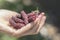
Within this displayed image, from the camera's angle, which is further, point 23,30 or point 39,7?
point 39,7

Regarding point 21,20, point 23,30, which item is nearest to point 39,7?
point 21,20

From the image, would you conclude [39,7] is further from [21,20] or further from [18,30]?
[18,30]

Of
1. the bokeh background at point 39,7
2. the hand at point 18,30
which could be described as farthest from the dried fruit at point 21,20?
the bokeh background at point 39,7

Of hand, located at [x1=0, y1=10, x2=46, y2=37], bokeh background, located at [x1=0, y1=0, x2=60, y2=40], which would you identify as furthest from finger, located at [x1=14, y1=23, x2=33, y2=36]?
bokeh background, located at [x1=0, y1=0, x2=60, y2=40]

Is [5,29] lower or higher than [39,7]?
higher

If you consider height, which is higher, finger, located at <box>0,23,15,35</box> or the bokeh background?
finger, located at <box>0,23,15,35</box>

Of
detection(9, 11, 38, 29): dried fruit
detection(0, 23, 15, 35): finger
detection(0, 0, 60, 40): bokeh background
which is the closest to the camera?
detection(0, 23, 15, 35): finger

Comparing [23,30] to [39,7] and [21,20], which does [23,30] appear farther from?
[39,7]

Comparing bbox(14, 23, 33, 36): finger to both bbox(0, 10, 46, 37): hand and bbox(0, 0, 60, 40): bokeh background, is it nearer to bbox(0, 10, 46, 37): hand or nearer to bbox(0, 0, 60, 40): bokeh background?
bbox(0, 10, 46, 37): hand

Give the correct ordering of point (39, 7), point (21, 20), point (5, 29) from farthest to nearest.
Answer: point (39, 7), point (21, 20), point (5, 29)

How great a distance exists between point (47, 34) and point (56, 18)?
1.14 ft

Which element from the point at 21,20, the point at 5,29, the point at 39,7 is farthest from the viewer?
the point at 39,7

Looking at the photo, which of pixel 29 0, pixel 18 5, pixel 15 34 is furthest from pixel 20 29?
pixel 29 0

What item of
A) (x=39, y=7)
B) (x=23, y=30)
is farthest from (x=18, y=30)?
(x=39, y=7)
